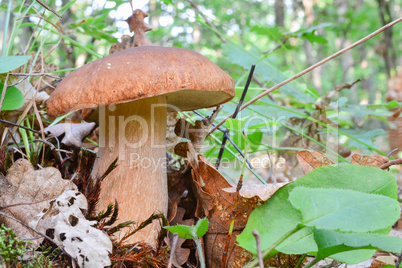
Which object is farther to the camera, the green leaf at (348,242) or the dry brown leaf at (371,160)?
the dry brown leaf at (371,160)

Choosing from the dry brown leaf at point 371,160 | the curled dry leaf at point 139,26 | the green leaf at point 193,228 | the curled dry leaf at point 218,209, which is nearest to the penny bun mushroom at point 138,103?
the curled dry leaf at point 218,209

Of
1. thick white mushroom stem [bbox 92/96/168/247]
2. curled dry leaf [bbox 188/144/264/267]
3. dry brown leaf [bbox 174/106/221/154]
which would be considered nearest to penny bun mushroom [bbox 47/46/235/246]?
thick white mushroom stem [bbox 92/96/168/247]

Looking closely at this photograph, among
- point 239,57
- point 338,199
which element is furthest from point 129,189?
point 239,57

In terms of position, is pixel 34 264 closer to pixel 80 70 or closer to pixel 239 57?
pixel 80 70

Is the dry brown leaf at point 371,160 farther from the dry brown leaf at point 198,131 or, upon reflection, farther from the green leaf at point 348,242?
the dry brown leaf at point 198,131

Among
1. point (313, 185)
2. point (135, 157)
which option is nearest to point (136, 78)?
point (135, 157)

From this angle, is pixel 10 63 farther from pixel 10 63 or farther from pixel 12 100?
pixel 12 100

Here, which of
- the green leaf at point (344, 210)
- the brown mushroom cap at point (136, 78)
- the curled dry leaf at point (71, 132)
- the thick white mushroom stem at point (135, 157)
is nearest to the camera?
the green leaf at point (344, 210)

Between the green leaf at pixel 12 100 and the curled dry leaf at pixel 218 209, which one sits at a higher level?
the green leaf at pixel 12 100
